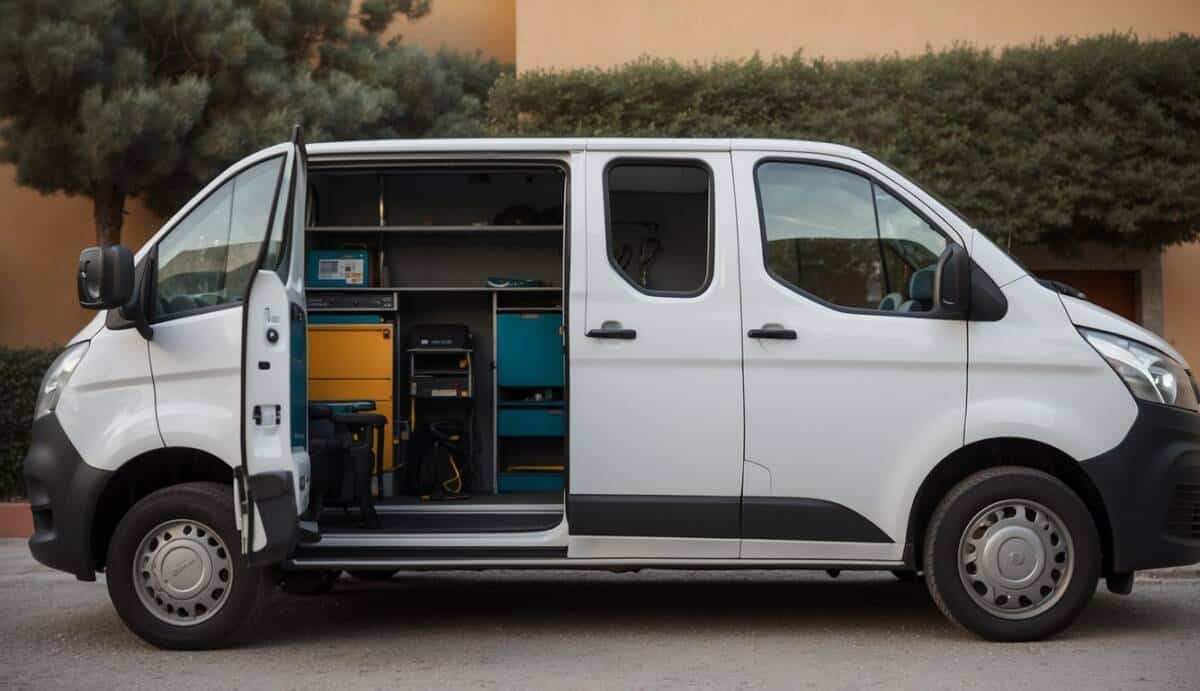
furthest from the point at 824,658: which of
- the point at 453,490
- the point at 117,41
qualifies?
the point at 117,41

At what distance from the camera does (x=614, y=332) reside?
6.13m

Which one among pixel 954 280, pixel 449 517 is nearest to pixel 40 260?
pixel 449 517

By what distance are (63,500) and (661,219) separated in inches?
119

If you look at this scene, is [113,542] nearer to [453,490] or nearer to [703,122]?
[453,490]

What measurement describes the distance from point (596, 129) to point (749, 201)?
8257mm

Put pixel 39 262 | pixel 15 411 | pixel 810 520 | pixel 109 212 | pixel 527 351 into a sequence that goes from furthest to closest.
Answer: pixel 39 262
pixel 109 212
pixel 15 411
pixel 527 351
pixel 810 520

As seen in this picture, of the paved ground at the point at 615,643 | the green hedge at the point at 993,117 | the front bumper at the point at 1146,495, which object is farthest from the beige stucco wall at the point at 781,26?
the front bumper at the point at 1146,495

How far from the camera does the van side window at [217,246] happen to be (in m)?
6.14

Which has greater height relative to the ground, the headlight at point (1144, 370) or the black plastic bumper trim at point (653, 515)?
the headlight at point (1144, 370)

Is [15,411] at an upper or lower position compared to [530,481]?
upper

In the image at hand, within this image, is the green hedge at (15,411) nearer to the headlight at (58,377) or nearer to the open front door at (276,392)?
the headlight at (58,377)

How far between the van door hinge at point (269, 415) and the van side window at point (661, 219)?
1664mm

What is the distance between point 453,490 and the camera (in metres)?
8.20

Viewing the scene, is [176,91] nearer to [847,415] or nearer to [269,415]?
[269,415]
